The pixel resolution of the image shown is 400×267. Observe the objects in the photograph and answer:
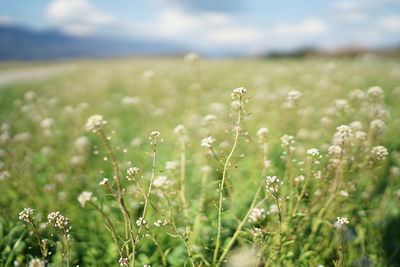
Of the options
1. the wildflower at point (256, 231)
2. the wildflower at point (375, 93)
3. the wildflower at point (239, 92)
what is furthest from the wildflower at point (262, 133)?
the wildflower at point (375, 93)

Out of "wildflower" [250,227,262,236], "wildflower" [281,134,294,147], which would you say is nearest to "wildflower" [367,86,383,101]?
"wildflower" [281,134,294,147]

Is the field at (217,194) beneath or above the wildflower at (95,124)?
beneath

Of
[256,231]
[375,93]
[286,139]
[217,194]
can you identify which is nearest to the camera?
[256,231]

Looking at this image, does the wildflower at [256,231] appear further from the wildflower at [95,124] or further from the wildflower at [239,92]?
the wildflower at [95,124]

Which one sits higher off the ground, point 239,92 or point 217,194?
point 239,92

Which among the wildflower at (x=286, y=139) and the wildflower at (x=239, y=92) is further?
the wildflower at (x=286, y=139)

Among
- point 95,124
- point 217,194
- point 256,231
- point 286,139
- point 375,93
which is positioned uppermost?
point 375,93

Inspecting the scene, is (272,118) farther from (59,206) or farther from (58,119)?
(58,119)

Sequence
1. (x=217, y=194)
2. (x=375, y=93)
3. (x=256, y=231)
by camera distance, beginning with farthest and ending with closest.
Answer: (x=217, y=194) → (x=375, y=93) → (x=256, y=231)

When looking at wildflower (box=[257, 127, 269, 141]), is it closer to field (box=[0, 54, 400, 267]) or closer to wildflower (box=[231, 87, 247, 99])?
field (box=[0, 54, 400, 267])

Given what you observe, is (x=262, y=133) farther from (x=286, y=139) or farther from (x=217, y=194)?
(x=217, y=194)

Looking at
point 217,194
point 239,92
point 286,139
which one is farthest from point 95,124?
point 217,194

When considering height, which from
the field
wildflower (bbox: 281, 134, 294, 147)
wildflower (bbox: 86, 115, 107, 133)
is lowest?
the field

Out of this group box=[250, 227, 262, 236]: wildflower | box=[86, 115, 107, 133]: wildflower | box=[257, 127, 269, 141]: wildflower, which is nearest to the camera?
box=[250, 227, 262, 236]: wildflower
